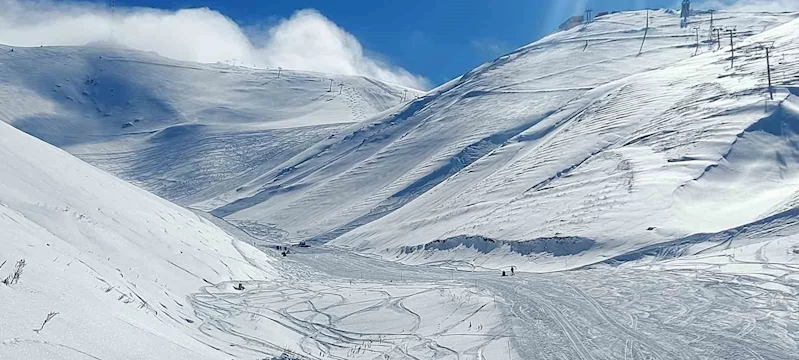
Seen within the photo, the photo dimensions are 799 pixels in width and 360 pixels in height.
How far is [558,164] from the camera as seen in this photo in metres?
58.5

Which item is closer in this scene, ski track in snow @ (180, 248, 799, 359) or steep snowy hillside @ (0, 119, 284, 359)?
steep snowy hillside @ (0, 119, 284, 359)

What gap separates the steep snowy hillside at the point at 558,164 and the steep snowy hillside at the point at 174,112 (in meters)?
22.6

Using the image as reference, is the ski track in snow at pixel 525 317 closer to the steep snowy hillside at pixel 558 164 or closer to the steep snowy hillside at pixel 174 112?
the steep snowy hillside at pixel 558 164

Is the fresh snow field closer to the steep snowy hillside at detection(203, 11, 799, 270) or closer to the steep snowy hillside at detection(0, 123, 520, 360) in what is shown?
the steep snowy hillside at detection(0, 123, 520, 360)

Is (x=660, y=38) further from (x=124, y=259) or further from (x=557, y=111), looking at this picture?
(x=124, y=259)

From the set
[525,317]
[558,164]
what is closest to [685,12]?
[558,164]

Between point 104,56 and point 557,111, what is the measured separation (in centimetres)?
14804

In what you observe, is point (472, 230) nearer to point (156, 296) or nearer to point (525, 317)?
point (525, 317)

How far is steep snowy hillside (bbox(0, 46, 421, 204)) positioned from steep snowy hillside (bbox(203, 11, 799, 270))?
2262 centimetres

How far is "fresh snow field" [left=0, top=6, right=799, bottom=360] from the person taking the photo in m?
16.2

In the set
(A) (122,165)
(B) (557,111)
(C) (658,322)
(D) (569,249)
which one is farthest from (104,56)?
(C) (658,322)

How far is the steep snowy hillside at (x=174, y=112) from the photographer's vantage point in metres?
130

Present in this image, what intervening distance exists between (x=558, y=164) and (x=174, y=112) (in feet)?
413

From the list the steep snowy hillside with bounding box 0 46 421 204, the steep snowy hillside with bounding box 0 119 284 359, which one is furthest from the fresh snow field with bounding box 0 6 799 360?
the steep snowy hillside with bounding box 0 46 421 204
